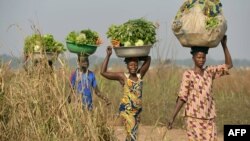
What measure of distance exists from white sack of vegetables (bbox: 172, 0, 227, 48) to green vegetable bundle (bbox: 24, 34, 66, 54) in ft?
5.10

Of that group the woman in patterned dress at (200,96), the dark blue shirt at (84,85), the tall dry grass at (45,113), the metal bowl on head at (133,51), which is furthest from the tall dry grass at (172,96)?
the tall dry grass at (45,113)

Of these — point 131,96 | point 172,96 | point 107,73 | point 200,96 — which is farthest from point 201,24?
point 172,96

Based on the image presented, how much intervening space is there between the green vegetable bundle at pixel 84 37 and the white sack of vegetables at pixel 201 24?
1579 mm

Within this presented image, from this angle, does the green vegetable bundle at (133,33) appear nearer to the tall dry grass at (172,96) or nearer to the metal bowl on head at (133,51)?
the metal bowl on head at (133,51)

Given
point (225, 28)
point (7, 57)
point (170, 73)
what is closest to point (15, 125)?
point (7, 57)

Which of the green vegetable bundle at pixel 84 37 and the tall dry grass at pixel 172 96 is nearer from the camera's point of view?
the green vegetable bundle at pixel 84 37

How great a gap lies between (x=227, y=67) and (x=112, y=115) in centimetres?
155

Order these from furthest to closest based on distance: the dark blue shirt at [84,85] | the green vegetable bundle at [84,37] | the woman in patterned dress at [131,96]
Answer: the green vegetable bundle at [84,37] < the woman in patterned dress at [131,96] < the dark blue shirt at [84,85]

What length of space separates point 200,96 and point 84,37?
78.7 inches

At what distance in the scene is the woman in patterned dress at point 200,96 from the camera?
652 centimetres

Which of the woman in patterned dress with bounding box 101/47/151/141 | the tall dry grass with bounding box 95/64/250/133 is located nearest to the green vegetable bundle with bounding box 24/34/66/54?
the woman in patterned dress with bounding box 101/47/151/141

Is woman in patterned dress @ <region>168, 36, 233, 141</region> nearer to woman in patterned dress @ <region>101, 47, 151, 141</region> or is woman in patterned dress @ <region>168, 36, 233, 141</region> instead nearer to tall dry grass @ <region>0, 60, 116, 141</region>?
woman in patterned dress @ <region>101, 47, 151, 141</region>

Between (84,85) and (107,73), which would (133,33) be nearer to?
(107,73)

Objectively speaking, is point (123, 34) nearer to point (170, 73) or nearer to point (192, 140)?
point (192, 140)
